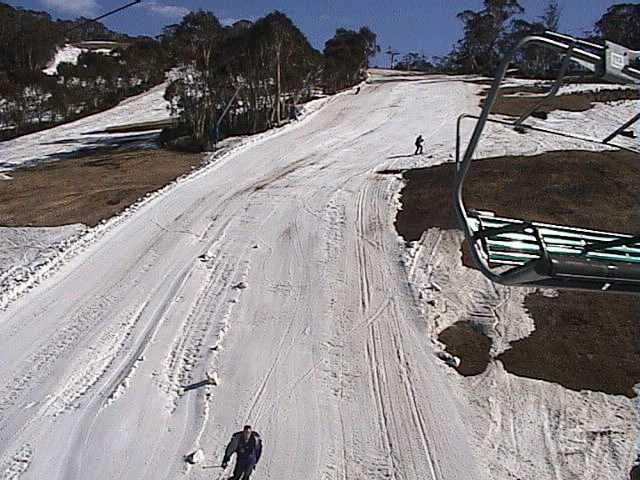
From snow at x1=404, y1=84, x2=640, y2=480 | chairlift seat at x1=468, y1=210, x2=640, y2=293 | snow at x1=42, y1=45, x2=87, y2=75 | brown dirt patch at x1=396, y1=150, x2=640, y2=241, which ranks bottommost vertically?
snow at x1=404, y1=84, x2=640, y2=480

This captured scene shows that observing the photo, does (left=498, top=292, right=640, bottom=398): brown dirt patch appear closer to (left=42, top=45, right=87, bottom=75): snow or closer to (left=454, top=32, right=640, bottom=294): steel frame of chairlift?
(left=454, top=32, right=640, bottom=294): steel frame of chairlift

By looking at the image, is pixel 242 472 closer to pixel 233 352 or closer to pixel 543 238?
pixel 233 352

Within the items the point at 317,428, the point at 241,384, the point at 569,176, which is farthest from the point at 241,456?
the point at 569,176

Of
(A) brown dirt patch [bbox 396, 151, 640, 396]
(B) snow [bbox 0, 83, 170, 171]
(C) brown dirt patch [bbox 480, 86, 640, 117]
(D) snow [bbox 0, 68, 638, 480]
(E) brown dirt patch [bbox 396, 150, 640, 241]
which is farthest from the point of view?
(C) brown dirt patch [bbox 480, 86, 640, 117]

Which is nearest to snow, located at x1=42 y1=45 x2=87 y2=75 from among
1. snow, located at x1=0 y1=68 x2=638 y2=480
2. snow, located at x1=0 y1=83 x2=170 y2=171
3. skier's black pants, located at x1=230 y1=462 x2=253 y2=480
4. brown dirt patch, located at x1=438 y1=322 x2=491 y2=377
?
snow, located at x1=0 y1=83 x2=170 y2=171

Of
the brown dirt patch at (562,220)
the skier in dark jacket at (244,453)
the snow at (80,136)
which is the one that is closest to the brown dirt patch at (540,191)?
the brown dirt patch at (562,220)
